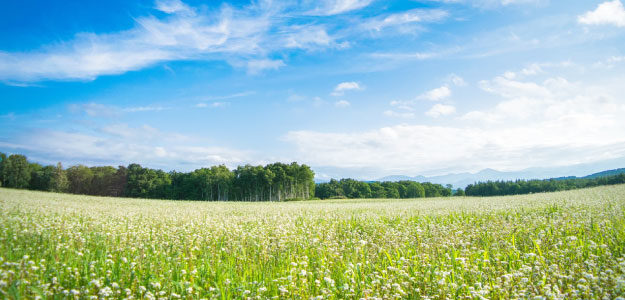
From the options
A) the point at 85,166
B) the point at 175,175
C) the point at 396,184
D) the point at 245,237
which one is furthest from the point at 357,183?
the point at 245,237

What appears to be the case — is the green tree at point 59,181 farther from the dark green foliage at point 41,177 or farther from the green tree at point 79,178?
the green tree at point 79,178

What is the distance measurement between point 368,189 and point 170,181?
8330 centimetres

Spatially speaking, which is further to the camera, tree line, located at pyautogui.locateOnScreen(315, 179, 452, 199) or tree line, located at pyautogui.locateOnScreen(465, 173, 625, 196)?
tree line, located at pyautogui.locateOnScreen(315, 179, 452, 199)

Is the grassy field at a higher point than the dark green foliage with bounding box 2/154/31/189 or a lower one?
lower

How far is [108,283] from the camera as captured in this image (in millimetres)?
5527

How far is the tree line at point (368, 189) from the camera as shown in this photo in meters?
125

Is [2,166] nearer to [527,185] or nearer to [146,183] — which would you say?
[146,183]

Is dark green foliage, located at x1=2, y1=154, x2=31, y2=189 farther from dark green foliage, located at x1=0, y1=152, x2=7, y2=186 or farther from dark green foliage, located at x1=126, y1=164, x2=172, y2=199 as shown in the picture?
dark green foliage, located at x1=126, y1=164, x2=172, y2=199

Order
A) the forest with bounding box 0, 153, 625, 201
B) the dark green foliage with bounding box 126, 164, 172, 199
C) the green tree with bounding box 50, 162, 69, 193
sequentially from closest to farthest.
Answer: the green tree with bounding box 50, 162, 69, 193 < the forest with bounding box 0, 153, 625, 201 < the dark green foliage with bounding box 126, 164, 172, 199

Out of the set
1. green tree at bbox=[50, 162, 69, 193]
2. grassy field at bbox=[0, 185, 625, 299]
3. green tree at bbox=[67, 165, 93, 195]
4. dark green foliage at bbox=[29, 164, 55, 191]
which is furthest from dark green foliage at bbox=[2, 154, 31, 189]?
grassy field at bbox=[0, 185, 625, 299]

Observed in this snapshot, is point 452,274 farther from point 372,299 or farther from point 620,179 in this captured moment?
point 620,179

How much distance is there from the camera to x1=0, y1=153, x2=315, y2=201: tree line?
86438 mm

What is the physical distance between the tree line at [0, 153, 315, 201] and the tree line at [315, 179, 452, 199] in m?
26.3

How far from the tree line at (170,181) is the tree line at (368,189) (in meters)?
26.3
